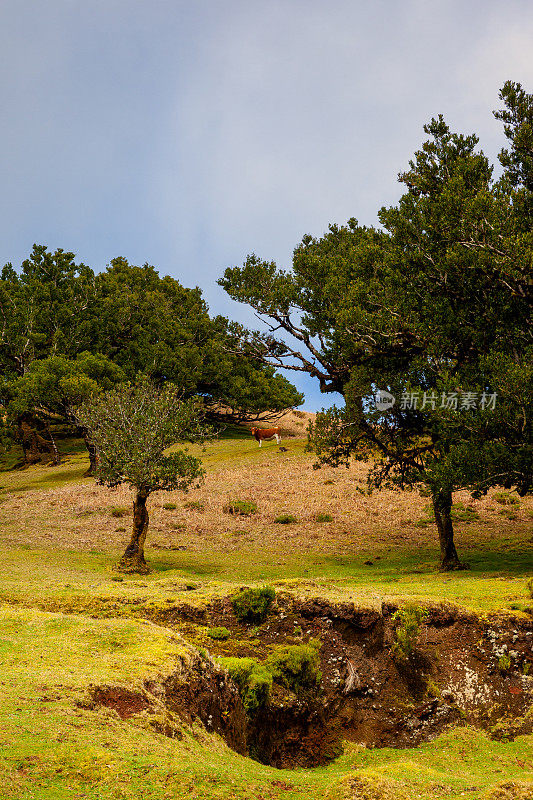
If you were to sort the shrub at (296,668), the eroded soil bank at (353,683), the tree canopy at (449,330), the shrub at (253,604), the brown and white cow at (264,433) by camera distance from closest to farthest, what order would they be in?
the eroded soil bank at (353,683)
the shrub at (296,668)
the shrub at (253,604)
the tree canopy at (449,330)
the brown and white cow at (264,433)

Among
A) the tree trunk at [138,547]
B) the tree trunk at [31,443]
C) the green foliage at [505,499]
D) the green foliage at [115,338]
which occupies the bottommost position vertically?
the tree trunk at [138,547]

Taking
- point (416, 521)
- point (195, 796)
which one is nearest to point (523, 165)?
point (416, 521)

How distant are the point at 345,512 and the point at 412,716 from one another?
1129 inches

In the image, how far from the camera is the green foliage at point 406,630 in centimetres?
1299

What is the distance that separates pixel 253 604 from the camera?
47.5 feet

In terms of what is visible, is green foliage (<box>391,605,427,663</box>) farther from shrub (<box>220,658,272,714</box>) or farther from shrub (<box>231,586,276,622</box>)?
shrub (<box>220,658,272,714</box>)

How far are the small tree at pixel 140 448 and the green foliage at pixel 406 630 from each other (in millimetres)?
15040

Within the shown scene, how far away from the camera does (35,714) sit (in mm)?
7340

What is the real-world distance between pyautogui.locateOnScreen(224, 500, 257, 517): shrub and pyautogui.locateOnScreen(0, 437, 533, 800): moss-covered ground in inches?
27.9

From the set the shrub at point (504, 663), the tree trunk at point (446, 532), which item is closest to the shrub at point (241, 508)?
the tree trunk at point (446, 532)

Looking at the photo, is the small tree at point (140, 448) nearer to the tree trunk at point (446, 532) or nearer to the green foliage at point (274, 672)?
the tree trunk at point (446, 532)

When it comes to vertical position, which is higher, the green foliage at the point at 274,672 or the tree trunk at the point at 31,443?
the tree trunk at the point at 31,443

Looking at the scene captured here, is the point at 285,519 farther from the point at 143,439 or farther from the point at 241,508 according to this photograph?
the point at 143,439

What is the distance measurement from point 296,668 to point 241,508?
28352 millimetres
